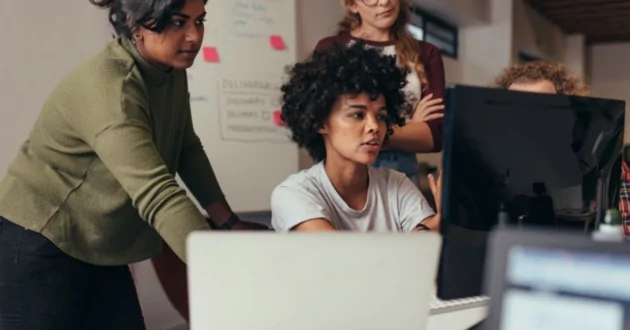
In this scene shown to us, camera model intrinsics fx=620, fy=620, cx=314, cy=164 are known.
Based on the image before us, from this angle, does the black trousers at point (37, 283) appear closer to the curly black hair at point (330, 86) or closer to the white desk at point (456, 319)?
the curly black hair at point (330, 86)

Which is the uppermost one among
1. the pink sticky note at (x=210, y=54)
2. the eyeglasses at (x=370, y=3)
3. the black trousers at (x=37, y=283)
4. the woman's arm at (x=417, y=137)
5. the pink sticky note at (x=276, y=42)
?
the pink sticky note at (x=276, y=42)

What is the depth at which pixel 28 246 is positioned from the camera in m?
1.19

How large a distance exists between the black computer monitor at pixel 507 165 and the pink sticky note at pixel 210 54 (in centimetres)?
175

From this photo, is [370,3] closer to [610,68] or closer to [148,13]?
[148,13]

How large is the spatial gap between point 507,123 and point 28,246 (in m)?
0.91

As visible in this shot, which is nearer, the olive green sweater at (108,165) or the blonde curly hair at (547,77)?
the olive green sweater at (108,165)

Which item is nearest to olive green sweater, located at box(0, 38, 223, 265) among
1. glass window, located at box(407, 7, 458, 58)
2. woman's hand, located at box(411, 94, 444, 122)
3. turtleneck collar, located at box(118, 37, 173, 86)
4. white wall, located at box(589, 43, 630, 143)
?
turtleneck collar, located at box(118, 37, 173, 86)

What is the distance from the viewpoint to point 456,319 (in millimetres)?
943

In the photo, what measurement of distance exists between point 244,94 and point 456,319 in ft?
6.03

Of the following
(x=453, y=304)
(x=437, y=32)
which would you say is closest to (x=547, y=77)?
(x=453, y=304)

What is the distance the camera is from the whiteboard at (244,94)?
8.18 feet

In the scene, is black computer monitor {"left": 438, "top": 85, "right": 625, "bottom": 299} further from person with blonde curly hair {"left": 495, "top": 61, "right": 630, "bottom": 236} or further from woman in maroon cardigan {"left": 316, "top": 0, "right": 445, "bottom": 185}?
person with blonde curly hair {"left": 495, "top": 61, "right": 630, "bottom": 236}

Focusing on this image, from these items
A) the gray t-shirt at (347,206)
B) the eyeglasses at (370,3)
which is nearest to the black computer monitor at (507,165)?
the gray t-shirt at (347,206)

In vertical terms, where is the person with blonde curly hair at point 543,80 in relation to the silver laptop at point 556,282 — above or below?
above
